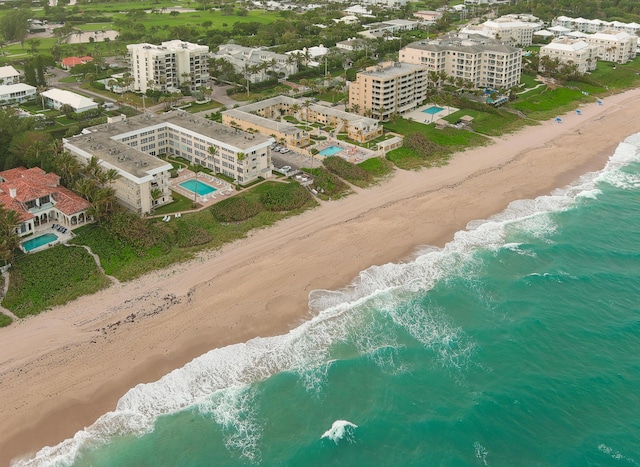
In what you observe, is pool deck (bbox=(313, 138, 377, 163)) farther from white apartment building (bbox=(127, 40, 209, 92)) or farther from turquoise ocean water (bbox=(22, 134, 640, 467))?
white apartment building (bbox=(127, 40, 209, 92))

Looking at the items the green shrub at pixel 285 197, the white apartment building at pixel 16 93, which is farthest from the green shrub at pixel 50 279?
the white apartment building at pixel 16 93

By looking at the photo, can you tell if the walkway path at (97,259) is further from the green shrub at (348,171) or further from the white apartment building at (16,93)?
the white apartment building at (16,93)

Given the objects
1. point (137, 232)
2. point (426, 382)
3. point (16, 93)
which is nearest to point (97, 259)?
point (137, 232)

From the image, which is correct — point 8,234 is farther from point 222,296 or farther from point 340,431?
point 340,431

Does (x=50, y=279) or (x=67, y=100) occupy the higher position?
(x=67, y=100)

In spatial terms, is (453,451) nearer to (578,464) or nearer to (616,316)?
(578,464)
